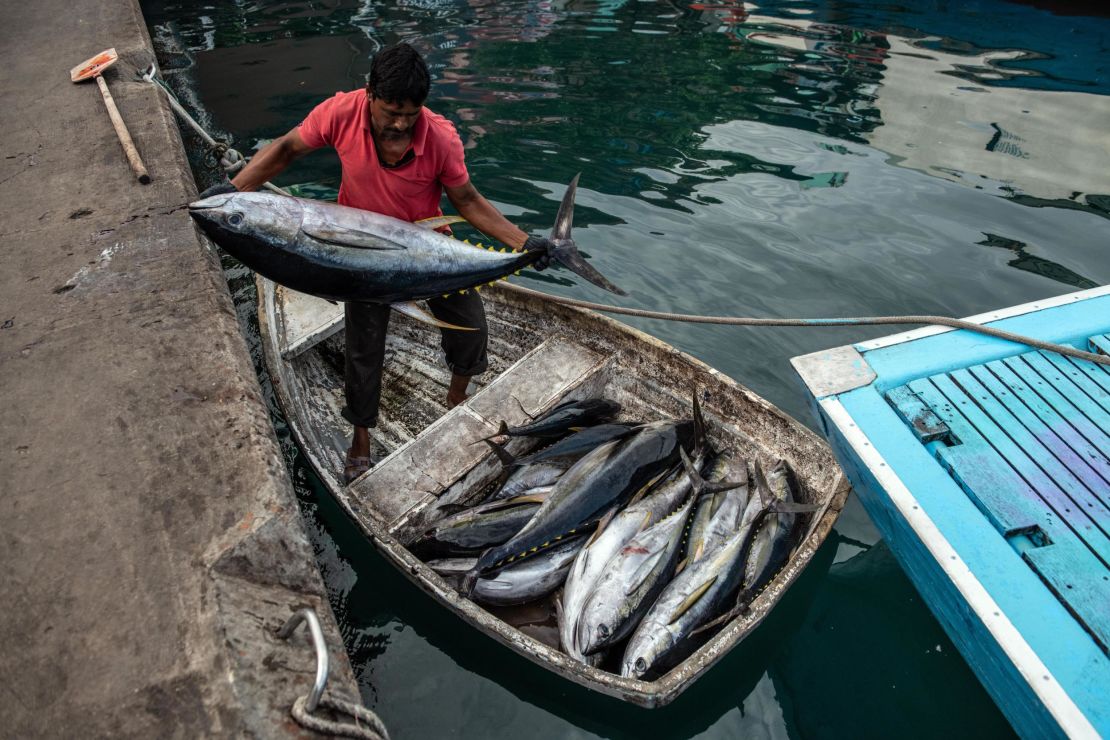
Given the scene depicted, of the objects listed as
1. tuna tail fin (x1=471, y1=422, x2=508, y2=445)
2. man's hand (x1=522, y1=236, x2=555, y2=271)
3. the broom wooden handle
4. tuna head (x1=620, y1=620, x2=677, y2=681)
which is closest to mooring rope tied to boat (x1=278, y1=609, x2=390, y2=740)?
tuna head (x1=620, y1=620, x2=677, y2=681)

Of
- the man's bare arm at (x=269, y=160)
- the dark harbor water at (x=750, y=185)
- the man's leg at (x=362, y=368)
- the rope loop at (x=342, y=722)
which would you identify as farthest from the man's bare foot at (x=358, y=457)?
the rope loop at (x=342, y=722)

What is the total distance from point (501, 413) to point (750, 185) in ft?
18.4

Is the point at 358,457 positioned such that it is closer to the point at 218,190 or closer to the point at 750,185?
the point at 218,190

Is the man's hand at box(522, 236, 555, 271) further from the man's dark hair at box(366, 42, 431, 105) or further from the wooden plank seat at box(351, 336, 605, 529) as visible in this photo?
the wooden plank seat at box(351, 336, 605, 529)

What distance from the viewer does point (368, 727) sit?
2361mm

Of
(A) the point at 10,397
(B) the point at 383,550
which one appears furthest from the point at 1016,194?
(A) the point at 10,397

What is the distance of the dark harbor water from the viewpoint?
13.3 ft

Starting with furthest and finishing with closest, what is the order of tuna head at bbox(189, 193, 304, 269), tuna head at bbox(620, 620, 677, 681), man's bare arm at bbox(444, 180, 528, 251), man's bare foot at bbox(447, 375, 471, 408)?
man's bare foot at bbox(447, 375, 471, 408), man's bare arm at bbox(444, 180, 528, 251), tuna head at bbox(620, 620, 677, 681), tuna head at bbox(189, 193, 304, 269)

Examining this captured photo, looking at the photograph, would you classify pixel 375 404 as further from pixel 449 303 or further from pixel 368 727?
pixel 368 727

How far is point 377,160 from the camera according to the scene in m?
3.90

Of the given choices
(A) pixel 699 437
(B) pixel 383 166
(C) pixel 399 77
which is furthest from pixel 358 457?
(C) pixel 399 77

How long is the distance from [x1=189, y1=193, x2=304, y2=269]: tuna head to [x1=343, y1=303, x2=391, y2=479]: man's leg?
98cm

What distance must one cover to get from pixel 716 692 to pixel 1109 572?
6.54 ft

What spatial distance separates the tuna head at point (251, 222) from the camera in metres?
3.09
